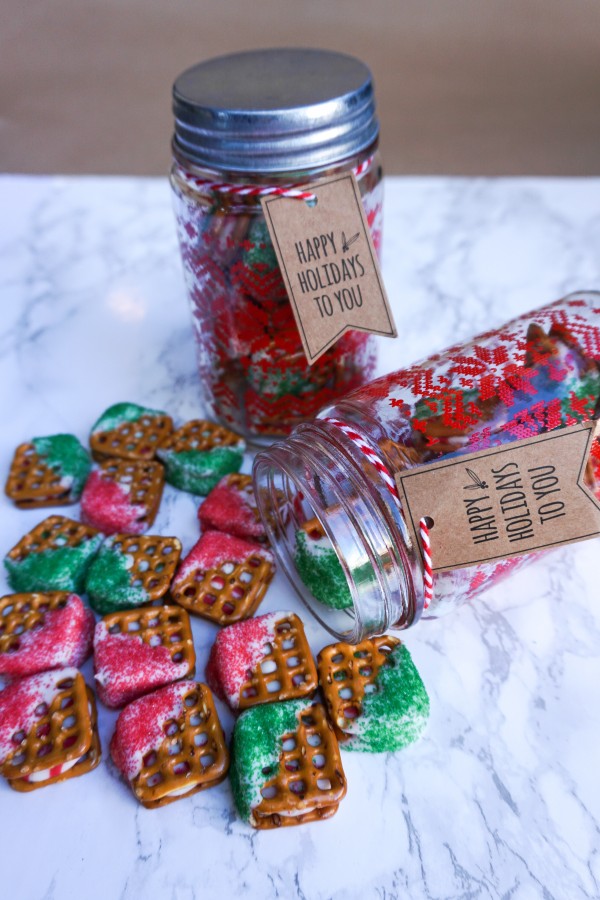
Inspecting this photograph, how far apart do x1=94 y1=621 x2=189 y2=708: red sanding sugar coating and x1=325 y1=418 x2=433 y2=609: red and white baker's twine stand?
0.24 metres

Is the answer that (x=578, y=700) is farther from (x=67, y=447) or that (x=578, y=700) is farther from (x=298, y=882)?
(x=67, y=447)

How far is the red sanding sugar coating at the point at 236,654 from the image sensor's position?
0.75 m

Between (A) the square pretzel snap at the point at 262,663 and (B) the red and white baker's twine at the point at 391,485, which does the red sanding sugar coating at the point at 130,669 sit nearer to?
(A) the square pretzel snap at the point at 262,663

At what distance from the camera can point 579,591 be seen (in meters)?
0.88

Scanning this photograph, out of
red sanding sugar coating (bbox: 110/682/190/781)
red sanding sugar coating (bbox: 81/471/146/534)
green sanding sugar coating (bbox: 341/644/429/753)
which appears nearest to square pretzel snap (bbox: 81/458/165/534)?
red sanding sugar coating (bbox: 81/471/146/534)

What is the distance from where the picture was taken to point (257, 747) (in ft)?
2.27

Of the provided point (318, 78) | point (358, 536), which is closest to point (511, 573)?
point (358, 536)

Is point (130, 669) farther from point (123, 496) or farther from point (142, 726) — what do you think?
point (123, 496)

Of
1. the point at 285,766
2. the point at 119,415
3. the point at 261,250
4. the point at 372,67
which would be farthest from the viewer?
the point at 372,67

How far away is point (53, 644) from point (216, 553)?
0.62 ft

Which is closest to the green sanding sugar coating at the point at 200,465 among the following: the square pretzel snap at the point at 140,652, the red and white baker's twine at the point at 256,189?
the square pretzel snap at the point at 140,652

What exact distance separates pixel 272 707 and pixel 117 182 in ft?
4.07

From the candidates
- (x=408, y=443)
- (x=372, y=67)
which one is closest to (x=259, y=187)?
Result: (x=408, y=443)

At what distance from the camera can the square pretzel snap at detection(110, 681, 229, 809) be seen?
2.25 feet
